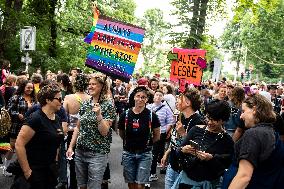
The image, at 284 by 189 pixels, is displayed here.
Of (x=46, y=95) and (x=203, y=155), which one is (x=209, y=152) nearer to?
(x=203, y=155)

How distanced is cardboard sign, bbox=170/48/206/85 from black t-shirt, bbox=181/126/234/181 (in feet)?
14.3

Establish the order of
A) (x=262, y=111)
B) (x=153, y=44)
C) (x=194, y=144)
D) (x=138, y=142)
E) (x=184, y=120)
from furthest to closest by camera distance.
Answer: (x=153, y=44) → (x=138, y=142) → (x=184, y=120) → (x=194, y=144) → (x=262, y=111)

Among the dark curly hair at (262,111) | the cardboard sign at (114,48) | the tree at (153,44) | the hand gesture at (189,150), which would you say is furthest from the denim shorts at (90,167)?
the tree at (153,44)

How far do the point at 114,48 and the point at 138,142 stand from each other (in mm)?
1457

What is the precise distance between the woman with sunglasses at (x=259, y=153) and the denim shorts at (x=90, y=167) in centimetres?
215

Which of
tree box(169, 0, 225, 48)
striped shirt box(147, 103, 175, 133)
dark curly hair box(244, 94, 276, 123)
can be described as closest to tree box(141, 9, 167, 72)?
tree box(169, 0, 225, 48)

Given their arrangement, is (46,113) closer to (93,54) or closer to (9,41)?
(93,54)

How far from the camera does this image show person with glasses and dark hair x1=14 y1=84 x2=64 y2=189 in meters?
4.52

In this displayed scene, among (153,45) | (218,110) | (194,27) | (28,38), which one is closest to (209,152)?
(218,110)

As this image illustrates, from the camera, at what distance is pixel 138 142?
6047mm

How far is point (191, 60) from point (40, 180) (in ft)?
16.3

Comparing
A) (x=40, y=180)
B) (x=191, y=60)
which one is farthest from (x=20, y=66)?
(x=40, y=180)

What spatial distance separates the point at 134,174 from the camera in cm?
610

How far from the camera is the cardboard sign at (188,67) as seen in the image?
8758mm
